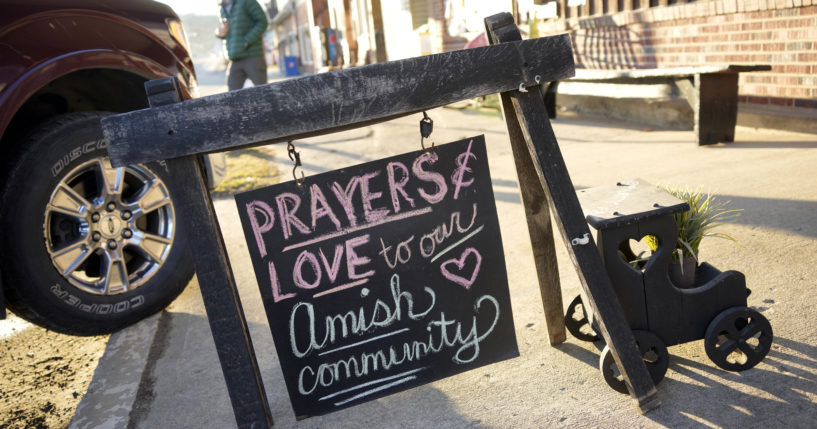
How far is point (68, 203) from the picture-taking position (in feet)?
9.55

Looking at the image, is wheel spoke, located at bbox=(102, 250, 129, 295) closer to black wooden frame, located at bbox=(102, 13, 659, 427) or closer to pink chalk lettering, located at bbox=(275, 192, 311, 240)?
black wooden frame, located at bbox=(102, 13, 659, 427)

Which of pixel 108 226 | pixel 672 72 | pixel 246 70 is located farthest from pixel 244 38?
pixel 108 226

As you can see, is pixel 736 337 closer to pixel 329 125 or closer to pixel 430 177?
pixel 430 177

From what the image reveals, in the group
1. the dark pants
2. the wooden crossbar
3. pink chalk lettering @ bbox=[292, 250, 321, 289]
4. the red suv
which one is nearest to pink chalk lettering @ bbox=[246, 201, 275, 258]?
pink chalk lettering @ bbox=[292, 250, 321, 289]

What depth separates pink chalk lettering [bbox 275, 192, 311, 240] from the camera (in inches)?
78.5

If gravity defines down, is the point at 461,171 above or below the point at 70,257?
above

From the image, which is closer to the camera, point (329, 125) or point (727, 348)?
point (329, 125)

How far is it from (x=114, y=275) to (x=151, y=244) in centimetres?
26

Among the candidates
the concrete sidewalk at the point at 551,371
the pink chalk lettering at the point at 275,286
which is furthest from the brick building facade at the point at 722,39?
the pink chalk lettering at the point at 275,286

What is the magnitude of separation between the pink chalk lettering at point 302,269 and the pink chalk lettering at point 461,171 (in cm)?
54

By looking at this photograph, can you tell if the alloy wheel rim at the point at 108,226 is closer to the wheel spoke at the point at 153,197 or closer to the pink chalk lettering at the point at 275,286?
the wheel spoke at the point at 153,197

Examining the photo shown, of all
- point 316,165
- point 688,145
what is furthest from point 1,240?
point 688,145

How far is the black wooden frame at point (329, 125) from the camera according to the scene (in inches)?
70.1

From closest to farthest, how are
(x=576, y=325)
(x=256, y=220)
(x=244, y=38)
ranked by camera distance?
(x=256, y=220), (x=576, y=325), (x=244, y=38)
